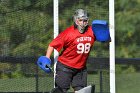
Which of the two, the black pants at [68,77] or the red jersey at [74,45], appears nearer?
the red jersey at [74,45]

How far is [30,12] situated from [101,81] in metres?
1.61

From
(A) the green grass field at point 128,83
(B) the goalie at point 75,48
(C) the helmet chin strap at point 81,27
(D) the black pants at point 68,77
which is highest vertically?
(C) the helmet chin strap at point 81,27

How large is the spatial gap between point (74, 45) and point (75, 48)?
0.04 metres

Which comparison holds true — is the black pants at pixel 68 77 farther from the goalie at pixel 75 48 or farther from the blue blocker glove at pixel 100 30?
the blue blocker glove at pixel 100 30

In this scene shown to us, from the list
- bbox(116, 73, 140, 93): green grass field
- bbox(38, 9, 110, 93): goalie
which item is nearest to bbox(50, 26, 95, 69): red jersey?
bbox(38, 9, 110, 93): goalie

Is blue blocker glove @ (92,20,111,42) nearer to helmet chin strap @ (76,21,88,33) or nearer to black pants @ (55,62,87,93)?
helmet chin strap @ (76,21,88,33)

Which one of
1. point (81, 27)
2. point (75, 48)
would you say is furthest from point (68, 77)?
point (81, 27)

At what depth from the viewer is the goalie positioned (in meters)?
9.32

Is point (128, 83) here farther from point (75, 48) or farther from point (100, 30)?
point (75, 48)

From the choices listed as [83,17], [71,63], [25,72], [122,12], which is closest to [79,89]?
[71,63]

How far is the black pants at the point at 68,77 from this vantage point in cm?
948

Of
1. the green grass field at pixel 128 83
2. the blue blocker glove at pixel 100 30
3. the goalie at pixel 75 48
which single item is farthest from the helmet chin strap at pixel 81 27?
the green grass field at pixel 128 83

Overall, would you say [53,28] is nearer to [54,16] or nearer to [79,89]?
[54,16]

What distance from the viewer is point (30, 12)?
34.9 feet
